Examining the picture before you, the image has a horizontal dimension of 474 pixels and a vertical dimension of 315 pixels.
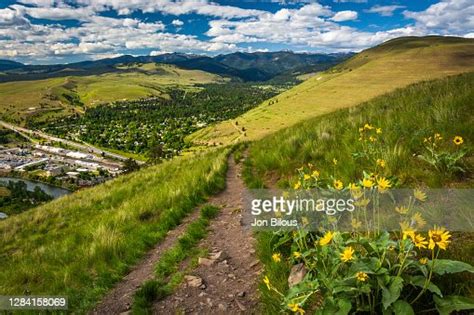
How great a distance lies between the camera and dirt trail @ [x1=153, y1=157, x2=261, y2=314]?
4660 mm

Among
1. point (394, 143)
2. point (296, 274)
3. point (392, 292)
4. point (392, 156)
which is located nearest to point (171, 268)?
point (296, 274)

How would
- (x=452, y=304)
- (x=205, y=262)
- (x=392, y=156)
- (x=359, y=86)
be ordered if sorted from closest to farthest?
(x=452, y=304)
(x=205, y=262)
(x=392, y=156)
(x=359, y=86)

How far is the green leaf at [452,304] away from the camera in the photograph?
9.31 feet

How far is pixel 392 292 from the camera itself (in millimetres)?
3002

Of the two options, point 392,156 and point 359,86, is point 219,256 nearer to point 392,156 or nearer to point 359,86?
point 392,156

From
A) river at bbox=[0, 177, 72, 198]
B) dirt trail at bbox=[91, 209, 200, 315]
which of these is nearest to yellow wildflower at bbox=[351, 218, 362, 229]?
dirt trail at bbox=[91, 209, 200, 315]

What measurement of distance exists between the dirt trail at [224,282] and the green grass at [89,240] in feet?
5.11

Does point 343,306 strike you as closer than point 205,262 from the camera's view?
Yes

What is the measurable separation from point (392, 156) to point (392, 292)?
13.9ft

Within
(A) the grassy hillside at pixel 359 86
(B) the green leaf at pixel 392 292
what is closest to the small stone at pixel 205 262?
(B) the green leaf at pixel 392 292

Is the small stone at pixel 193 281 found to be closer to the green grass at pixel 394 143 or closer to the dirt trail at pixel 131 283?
the dirt trail at pixel 131 283

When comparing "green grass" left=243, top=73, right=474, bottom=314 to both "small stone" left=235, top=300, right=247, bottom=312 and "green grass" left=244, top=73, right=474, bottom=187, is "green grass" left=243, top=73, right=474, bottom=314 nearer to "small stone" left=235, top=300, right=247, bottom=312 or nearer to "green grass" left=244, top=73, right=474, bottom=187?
"green grass" left=244, top=73, right=474, bottom=187

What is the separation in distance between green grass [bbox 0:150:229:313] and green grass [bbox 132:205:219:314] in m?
0.84

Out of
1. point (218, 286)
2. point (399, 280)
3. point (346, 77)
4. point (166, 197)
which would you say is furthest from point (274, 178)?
point (346, 77)
